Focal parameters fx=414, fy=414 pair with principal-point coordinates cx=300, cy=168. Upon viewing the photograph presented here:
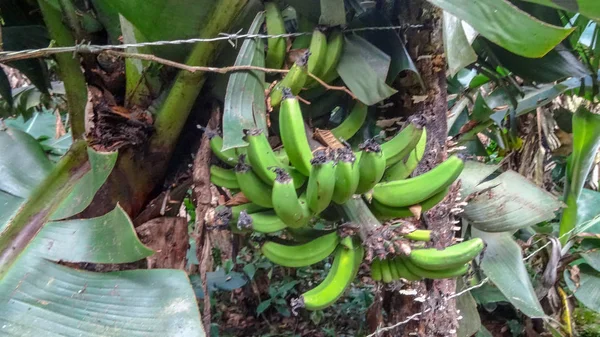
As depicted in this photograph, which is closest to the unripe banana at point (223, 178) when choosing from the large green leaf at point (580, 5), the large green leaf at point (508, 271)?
the large green leaf at point (580, 5)

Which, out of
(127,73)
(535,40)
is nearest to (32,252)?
(127,73)

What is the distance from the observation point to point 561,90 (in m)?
0.94

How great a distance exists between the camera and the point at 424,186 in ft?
1.57

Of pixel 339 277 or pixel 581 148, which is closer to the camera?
pixel 339 277

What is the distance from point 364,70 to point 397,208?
0.59 feet

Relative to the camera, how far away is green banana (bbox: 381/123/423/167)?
1.62 ft

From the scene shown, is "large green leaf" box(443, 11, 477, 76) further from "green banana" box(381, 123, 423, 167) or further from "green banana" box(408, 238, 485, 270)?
"green banana" box(408, 238, 485, 270)

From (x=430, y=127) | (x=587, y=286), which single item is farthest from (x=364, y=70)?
(x=587, y=286)

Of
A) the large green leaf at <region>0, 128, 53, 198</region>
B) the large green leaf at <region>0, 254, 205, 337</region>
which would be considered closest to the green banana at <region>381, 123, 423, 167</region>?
the large green leaf at <region>0, 254, 205, 337</region>

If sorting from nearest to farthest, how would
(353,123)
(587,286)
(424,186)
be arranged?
(424,186) < (353,123) < (587,286)

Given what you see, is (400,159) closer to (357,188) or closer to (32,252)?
(357,188)

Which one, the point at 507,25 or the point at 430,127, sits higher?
the point at 507,25

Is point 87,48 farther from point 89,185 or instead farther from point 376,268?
point 376,268

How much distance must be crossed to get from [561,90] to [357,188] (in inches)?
29.3
